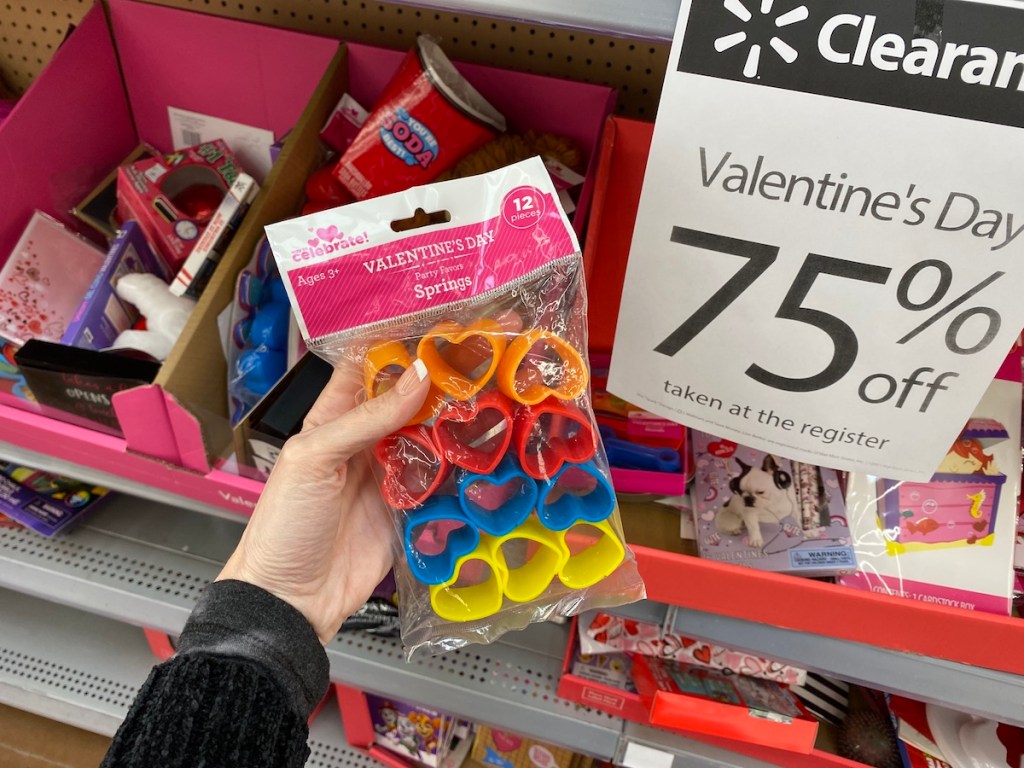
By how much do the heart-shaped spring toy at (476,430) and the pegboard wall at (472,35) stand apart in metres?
0.67

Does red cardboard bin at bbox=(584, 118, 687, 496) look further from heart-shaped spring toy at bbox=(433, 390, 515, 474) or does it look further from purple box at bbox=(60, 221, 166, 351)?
purple box at bbox=(60, 221, 166, 351)

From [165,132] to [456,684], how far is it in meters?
1.10

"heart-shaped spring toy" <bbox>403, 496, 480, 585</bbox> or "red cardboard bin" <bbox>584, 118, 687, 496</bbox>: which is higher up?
"red cardboard bin" <bbox>584, 118, 687, 496</bbox>

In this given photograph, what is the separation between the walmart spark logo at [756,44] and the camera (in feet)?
1.67

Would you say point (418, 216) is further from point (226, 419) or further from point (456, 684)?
point (456, 684)

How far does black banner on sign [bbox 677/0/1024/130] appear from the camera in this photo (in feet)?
1.58

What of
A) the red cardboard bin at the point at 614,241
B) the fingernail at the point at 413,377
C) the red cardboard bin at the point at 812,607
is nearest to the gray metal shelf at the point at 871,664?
the red cardboard bin at the point at 812,607

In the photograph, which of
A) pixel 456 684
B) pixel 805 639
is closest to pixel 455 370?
pixel 805 639

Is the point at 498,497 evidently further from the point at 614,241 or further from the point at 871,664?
the point at 871,664

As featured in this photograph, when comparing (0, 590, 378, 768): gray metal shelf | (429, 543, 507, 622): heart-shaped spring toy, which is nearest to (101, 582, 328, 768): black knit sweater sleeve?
(429, 543, 507, 622): heart-shaped spring toy

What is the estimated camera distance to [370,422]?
634mm

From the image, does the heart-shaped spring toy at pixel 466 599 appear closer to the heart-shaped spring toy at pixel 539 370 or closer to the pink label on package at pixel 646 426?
the heart-shaped spring toy at pixel 539 370

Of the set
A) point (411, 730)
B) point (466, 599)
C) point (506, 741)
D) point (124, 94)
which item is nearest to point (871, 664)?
point (466, 599)

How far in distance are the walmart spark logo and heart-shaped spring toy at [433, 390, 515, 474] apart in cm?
33
